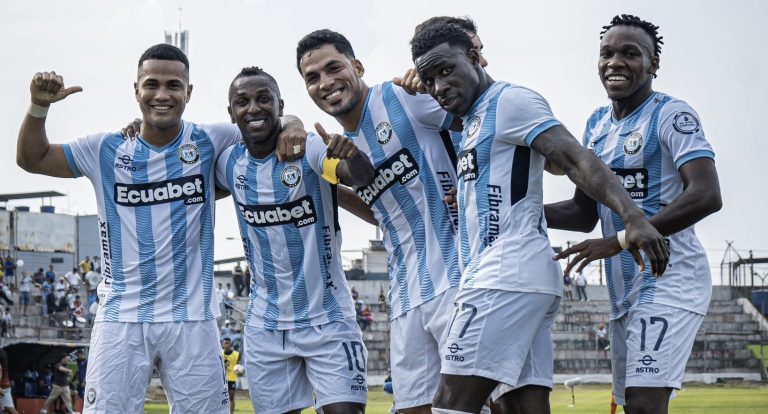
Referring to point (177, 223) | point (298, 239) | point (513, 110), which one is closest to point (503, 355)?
point (513, 110)

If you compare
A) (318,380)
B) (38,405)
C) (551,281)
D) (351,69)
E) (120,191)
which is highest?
(351,69)

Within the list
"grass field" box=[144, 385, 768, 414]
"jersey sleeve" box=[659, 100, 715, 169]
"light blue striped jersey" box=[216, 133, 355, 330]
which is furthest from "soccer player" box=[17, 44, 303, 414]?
"grass field" box=[144, 385, 768, 414]

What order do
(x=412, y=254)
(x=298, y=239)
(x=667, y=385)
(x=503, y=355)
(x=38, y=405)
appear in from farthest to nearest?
(x=38, y=405) → (x=298, y=239) → (x=412, y=254) → (x=667, y=385) → (x=503, y=355)

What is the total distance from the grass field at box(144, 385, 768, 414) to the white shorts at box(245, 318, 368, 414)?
14353mm

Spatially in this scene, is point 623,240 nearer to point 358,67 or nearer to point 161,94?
point 358,67

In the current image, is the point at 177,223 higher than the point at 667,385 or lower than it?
higher

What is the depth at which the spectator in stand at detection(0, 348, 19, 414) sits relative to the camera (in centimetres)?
1811

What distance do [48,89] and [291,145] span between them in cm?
171

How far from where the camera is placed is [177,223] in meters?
7.45

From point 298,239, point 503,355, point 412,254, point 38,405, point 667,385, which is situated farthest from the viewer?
point 38,405

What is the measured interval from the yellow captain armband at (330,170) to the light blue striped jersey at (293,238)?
5.2 inches

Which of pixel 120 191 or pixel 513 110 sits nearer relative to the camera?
pixel 513 110

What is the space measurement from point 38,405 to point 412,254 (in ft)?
64.2

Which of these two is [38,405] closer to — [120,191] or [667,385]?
[120,191]
